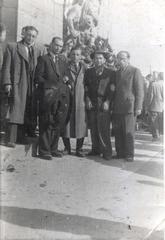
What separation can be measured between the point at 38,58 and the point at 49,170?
43.6 inches

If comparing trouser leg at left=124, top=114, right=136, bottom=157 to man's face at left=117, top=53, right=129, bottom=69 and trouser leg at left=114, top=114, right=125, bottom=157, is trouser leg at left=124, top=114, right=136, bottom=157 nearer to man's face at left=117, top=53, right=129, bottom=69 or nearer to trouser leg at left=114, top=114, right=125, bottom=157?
trouser leg at left=114, top=114, right=125, bottom=157

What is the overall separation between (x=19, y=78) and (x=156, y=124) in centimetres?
330

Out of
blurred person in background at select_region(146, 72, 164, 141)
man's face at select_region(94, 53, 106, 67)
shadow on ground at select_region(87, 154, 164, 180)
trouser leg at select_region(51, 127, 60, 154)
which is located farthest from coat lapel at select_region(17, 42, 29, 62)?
blurred person in background at select_region(146, 72, 164, 141)

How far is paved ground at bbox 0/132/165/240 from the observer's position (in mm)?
2695

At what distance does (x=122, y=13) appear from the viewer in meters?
4.06

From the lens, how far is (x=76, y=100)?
168 inches

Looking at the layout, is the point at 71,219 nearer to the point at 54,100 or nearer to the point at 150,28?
the point at 54,100

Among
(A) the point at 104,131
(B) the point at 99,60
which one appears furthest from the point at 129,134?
(B) the point at 99,60

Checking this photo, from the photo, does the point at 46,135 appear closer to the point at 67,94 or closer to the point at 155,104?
the point at 67,94

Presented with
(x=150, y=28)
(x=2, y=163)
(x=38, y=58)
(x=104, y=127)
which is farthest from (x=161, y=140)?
(x=2, y=163)

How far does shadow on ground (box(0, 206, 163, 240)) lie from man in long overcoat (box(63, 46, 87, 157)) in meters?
1.45

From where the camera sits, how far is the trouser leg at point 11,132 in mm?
3686

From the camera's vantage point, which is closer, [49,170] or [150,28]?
[49,170]

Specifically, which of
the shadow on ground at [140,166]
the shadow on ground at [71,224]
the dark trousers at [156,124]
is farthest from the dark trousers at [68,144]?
the dark trousers at [156,124]
